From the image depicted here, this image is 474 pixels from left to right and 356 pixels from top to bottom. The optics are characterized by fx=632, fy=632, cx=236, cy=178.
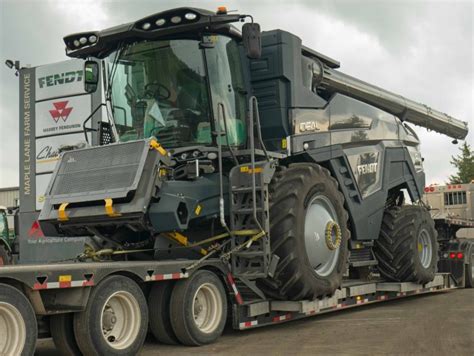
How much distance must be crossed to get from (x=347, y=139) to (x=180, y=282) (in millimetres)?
4459

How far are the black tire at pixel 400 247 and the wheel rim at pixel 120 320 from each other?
5977mm

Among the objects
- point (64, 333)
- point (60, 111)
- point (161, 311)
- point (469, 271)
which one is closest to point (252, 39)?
point (161, 311)

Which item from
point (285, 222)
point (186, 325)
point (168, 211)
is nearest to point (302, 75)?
point (285, 222)

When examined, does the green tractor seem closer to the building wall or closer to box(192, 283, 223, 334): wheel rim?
box(192, 283, 223, 334): wheel rim

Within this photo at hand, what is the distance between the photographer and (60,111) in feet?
58.6

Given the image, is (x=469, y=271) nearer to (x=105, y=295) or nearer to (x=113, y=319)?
(x=113, y=319)

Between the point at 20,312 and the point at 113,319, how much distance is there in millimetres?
1182

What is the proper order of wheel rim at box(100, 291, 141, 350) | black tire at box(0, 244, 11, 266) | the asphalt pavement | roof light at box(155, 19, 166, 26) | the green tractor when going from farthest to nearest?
the green tractor → black tire at box(0, 244, 11, 266) → roof light at box(155, 19, 166, 26) → the asphalt pavement → wheel rim at box(100, 291, 141, 350)

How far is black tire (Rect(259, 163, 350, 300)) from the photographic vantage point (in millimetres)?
8117

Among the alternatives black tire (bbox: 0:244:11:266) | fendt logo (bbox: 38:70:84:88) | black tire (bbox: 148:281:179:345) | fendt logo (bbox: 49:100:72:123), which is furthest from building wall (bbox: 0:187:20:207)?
black tire (bbox: 148:281:179:345)

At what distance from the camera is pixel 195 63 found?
323 inches

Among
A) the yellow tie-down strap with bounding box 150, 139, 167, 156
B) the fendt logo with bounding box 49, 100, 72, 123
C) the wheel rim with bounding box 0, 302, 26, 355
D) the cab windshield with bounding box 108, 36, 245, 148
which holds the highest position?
the fendt logo with bounding box 49, 100, 72, 123

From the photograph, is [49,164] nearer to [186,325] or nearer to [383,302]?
[383,302]

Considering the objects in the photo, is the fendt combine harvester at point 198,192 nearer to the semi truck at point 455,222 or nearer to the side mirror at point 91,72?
the side mirror at point 91,72
